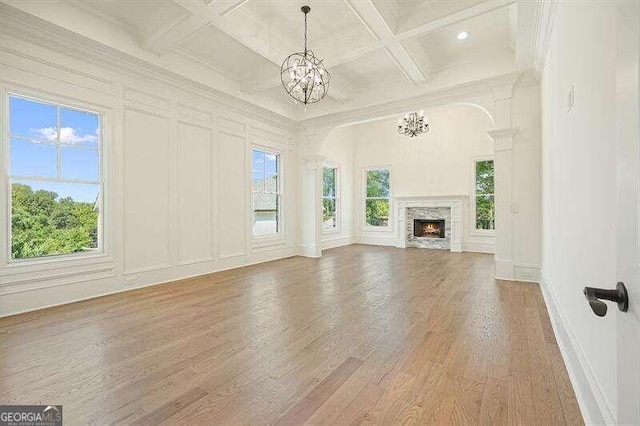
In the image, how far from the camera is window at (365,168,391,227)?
9121 millimetres

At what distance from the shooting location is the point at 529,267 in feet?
14.3

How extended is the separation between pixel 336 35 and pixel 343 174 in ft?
16.7

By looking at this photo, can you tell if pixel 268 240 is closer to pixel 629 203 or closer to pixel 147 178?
pixel 147 178

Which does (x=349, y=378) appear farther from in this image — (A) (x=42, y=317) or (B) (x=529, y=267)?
(B) (x=529, y=267)

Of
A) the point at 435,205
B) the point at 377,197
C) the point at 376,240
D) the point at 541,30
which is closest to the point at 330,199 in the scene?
→ the point at 377,197

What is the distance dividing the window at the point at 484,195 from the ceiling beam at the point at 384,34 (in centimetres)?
375

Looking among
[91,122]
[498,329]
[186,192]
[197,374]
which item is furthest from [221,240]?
[498,329]

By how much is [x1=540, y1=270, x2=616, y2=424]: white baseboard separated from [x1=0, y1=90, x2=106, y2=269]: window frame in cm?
476

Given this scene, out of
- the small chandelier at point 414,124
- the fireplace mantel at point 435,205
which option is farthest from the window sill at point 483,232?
the small chandelier at point 414,124

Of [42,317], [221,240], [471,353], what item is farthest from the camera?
[221,240]

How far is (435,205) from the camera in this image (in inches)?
323

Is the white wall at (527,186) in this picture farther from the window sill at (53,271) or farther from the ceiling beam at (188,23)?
the window sill at (53,271)

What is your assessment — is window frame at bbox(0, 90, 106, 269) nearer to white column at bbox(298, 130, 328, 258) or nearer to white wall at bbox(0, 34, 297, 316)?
white wall at bbox(0, 34, 297, 316)

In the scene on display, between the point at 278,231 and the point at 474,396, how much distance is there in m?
5.46
